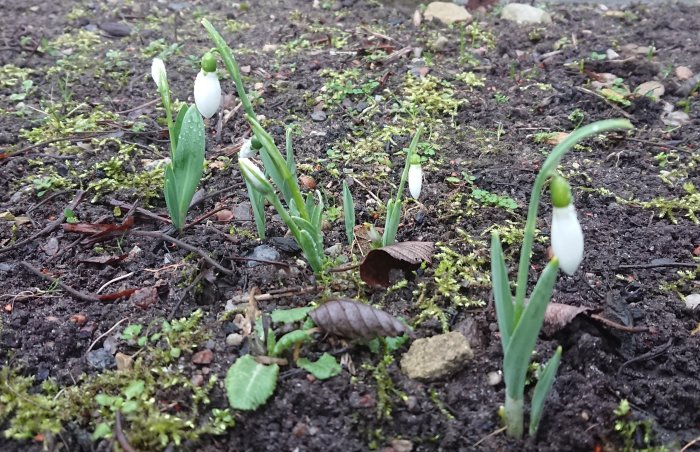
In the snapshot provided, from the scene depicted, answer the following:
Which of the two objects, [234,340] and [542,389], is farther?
[234,340]

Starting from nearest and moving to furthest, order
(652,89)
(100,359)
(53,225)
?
1. (100,359)
2. (53,225)
3. (652,89)

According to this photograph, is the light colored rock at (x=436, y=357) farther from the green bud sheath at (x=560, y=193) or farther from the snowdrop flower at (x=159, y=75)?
the snowdrop flower at (x=159, y=75)

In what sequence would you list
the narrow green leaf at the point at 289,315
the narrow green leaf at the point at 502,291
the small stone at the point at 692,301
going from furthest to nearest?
1. the small stone at the point at 692,301
2. the narrow green leaf at the point at 289,315
3. the narrow green leaf at the point at 502,291

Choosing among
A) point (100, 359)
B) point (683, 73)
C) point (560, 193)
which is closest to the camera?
point (560, 193)

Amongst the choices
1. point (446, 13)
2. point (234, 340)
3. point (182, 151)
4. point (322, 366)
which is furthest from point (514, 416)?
A: point (446, 13)

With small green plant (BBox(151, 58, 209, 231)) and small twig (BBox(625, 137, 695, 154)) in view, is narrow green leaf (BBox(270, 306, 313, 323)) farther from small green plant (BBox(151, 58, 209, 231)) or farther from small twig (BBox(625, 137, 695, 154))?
small twig (BBox(625, 137, 695, 154))

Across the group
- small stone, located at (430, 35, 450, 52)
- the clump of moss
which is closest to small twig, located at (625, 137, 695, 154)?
small stone, located at (430, 35, 450, 52)

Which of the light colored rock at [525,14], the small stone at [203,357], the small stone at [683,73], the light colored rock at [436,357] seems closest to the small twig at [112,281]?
the small stone at [203,357]

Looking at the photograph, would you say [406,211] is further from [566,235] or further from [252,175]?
[566,235]
